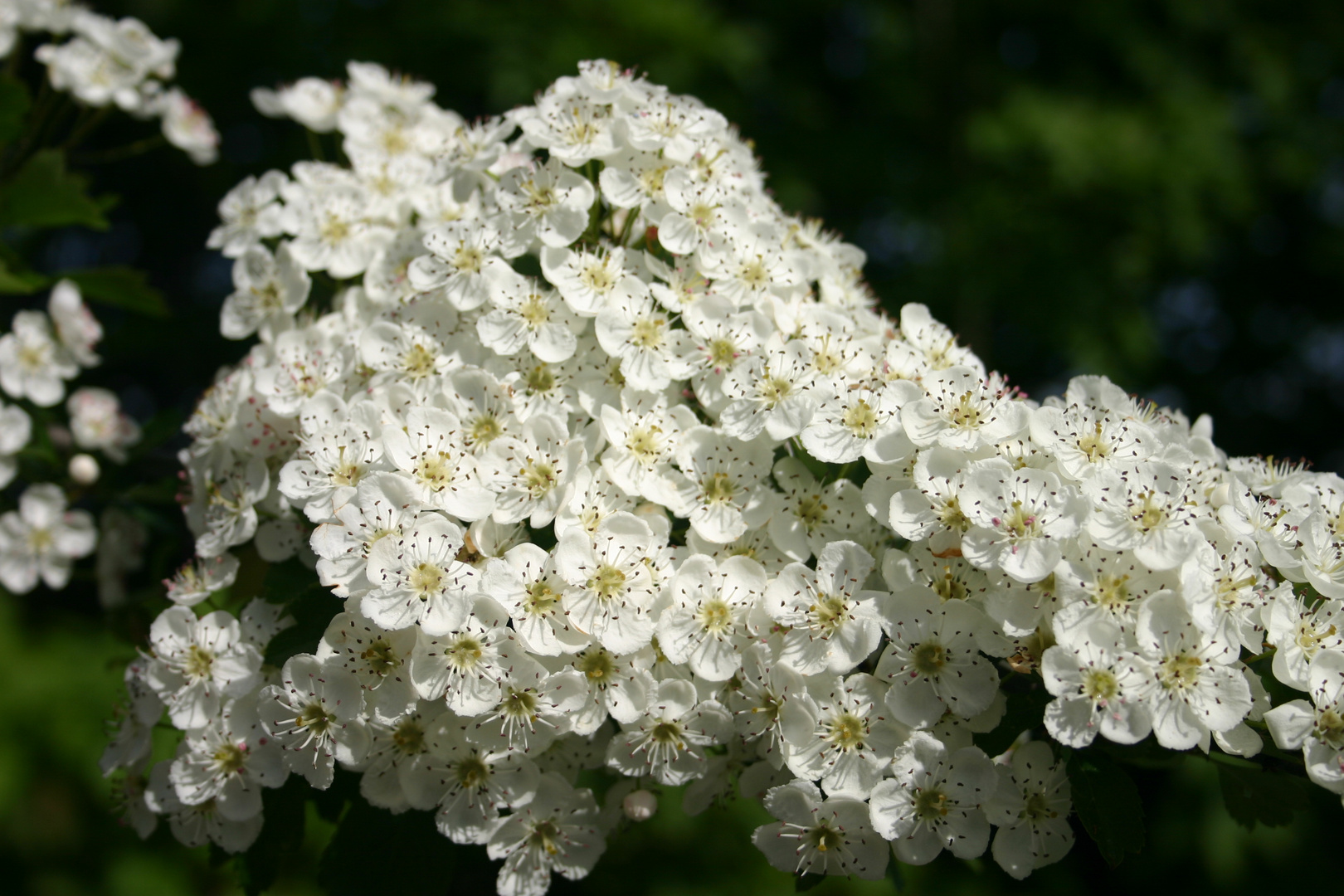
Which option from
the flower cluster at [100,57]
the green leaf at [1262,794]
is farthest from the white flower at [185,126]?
the green leaf at [1262,794]

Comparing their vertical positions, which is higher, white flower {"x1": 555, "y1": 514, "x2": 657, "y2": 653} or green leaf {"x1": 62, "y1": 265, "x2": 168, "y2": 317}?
green leaf {"x1": 62, "y1": 265, "x2": 168, "y2": 317}

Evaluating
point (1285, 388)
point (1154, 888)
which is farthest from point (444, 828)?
point (1285, 388)

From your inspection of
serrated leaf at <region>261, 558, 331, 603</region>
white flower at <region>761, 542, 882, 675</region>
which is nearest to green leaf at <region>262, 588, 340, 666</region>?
serrated leaf at <region>261, 558, 331, 603</region>

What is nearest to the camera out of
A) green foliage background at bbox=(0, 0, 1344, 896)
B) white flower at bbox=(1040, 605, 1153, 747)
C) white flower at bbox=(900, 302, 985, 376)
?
white flower at bbox=(1040, 605, 1153, 747)

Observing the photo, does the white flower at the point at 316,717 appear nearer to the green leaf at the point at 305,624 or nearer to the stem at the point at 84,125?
the green leaf at the point at 305,624

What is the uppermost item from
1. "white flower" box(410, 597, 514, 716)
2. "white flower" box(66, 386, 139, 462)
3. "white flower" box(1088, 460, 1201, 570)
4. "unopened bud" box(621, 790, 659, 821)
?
"white flower" box(1088, 460, 1201, 570)

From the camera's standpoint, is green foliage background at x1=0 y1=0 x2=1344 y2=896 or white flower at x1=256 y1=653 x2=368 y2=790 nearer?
white flower at x1=256 y1=653 x2=368 y2=790

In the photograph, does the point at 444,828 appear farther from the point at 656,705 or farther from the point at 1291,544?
the point at 1291,544

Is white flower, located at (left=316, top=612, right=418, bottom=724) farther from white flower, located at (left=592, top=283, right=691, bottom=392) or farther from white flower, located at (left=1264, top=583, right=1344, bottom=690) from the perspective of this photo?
white flower, located at (left=1264, top=583, right=1344, bottom=690)
